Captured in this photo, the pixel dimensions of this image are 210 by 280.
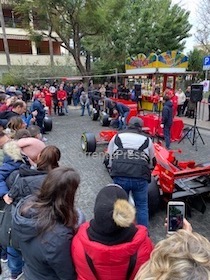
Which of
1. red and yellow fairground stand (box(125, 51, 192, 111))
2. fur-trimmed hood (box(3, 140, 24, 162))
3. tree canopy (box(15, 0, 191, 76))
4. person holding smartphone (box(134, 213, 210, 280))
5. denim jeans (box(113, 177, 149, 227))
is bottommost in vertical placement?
denim jeans (box(113, 177, 149, 227))

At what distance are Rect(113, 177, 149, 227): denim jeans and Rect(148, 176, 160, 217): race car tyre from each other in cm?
62

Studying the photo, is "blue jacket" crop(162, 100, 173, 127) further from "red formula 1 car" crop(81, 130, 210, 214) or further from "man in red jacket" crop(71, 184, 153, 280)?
"man in red jacket" crop(71, 184, 153, 280)

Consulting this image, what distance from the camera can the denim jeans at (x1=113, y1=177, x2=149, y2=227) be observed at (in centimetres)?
337

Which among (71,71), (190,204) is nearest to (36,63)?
(71,71)

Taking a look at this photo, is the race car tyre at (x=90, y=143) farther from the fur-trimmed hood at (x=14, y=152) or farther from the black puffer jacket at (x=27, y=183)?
the black puffer jacket at (x=27, y=183)

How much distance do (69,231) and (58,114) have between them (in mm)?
14539

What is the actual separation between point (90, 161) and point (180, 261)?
637 cm

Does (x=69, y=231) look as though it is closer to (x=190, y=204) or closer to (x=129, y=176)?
(x=129, y=176)

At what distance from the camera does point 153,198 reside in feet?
13.8

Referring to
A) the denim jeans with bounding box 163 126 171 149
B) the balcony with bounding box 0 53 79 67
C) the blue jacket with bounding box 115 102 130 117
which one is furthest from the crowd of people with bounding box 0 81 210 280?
the balcony with bounding box 0 53 79 67

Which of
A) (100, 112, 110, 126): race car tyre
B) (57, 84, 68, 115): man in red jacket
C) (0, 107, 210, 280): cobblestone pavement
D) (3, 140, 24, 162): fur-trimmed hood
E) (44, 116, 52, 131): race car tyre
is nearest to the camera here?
(3, 140, 24, 162): fur-trimmed hood

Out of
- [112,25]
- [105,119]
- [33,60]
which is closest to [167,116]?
[105,119]

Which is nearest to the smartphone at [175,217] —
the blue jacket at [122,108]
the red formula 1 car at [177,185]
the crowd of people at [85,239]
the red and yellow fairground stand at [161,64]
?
the crowd of people at [85,239]

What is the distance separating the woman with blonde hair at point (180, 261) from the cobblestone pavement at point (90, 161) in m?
2.81
